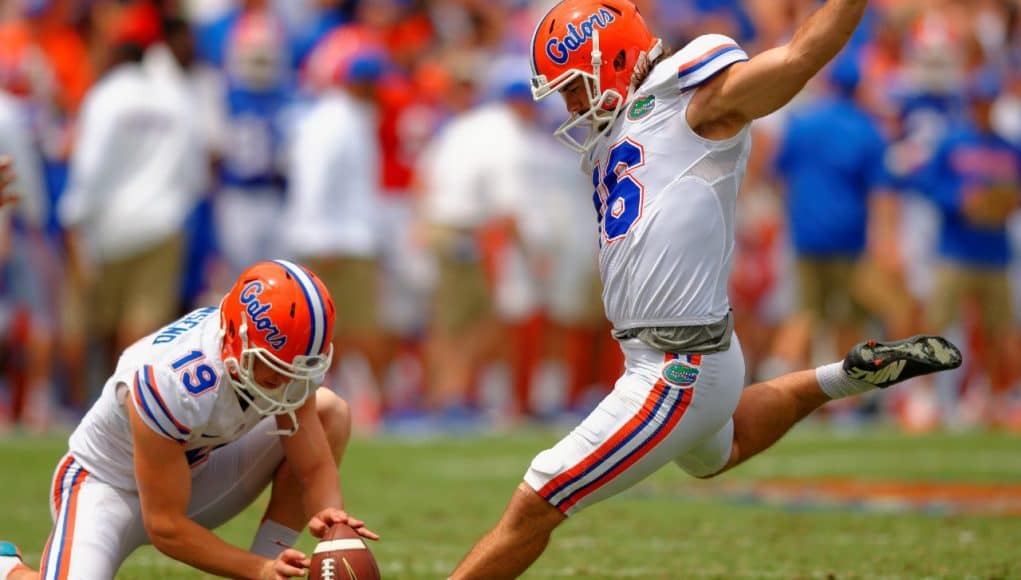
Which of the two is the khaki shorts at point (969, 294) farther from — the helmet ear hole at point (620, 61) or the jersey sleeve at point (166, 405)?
the jersey sleeve at point (166, 405)

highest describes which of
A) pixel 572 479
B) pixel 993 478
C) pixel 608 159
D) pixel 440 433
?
pixel 608 159

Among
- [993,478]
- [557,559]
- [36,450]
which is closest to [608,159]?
[557,559]

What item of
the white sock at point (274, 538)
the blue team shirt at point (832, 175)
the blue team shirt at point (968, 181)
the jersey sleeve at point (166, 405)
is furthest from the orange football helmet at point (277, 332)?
the blue team shirt at point (968, 181)

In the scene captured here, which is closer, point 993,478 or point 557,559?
point 557,559

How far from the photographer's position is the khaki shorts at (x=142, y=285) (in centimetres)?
1013

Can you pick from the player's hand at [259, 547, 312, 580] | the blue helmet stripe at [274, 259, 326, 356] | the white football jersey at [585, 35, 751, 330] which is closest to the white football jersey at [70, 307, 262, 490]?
the blue helmet stripe at [274, 259, 326, 356]

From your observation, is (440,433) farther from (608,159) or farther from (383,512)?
(608,159)

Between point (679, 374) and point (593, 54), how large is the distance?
95 cm

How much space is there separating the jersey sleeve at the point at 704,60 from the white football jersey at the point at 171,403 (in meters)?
1.50

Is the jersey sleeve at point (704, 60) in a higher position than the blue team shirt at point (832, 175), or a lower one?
higher

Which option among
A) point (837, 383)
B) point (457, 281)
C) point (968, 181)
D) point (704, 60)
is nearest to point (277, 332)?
point (704, 60)

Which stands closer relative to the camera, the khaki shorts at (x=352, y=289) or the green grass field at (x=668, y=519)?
the green grass field at (x=668, y=519)

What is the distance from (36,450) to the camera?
9.21 metres

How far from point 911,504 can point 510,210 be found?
4255 millimetres
